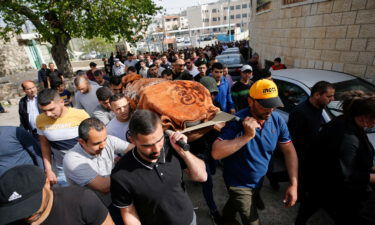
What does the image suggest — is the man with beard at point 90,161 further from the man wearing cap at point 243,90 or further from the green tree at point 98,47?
the green tree at point 98,47

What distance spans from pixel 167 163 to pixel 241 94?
3.05 m

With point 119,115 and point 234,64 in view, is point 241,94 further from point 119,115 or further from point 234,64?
point 234,64

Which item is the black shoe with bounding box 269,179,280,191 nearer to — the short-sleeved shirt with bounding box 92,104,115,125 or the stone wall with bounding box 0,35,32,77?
the short-sleeved shirt with bounding box 92,104,115,125

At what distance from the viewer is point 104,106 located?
340 centimetres

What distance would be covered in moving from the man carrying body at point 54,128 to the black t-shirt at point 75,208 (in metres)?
1.46

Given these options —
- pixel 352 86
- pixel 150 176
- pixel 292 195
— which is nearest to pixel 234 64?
pixel 352 86

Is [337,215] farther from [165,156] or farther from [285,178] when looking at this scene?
[165,156]

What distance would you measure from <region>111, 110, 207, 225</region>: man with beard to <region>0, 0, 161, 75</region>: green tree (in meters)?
10.5

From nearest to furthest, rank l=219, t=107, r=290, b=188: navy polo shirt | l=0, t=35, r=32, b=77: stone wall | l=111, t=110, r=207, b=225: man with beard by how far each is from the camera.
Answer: l=111, t=110, r=207, b=225: man with beard
l=219, t=107, r=290, b=188: navy polo shirt
l=0, t=35, r=32, b=77: stone wall

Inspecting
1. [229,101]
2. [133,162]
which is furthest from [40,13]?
[133,162]

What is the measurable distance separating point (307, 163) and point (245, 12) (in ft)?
281

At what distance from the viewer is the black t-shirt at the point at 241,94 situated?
4309 mm

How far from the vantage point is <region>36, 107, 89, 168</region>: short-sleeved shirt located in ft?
8.89

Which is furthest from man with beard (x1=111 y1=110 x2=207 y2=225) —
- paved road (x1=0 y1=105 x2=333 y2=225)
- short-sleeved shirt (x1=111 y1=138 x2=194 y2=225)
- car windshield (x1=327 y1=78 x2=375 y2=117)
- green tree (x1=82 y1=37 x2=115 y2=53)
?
green tree (x1=82 y1=37 x2=115 y2=53)
